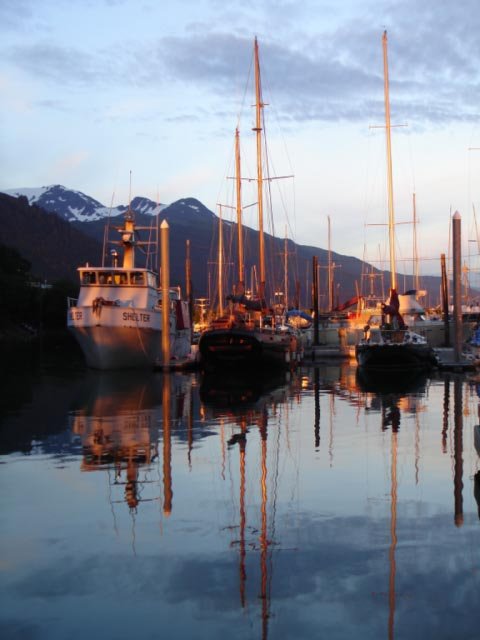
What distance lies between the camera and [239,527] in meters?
9.76

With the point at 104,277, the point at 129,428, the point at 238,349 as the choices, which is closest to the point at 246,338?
the point at 238,349

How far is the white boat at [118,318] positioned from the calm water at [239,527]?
18215mm

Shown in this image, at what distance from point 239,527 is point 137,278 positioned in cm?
3234

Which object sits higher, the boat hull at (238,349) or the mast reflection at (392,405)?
the boat hull at (238,349)

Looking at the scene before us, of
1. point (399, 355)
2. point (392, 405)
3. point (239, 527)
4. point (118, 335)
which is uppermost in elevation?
point (118, 335)

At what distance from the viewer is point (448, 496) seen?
37.2 feet

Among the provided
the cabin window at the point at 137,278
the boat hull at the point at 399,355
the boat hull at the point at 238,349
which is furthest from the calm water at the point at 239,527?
the cabin window at the point at 137,278

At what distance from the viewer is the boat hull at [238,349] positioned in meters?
38.0

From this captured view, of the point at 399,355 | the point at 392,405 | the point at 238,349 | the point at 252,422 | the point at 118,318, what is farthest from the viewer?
the point at 399,355

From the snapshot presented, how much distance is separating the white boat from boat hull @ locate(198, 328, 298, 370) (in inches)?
86.2

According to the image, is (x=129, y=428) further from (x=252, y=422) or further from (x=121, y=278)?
(x=121, y=278)

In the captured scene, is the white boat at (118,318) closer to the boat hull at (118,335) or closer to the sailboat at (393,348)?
the boat hull at (118,335)

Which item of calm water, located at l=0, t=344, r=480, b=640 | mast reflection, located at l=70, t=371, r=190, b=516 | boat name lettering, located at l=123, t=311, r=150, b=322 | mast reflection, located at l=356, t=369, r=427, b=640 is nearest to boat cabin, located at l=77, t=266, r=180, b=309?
boat name lettering, located at l=123, t=311, r=150, b=322

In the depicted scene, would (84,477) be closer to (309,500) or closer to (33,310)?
(309,500)
